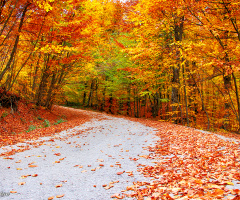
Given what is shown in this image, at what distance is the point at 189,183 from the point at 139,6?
42.2ft

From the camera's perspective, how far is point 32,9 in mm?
9992

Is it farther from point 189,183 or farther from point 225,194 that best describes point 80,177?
point 225,194

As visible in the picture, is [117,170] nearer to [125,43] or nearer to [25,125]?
[25,125]

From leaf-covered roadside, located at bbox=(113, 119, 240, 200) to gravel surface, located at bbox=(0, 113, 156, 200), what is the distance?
13.8 inches

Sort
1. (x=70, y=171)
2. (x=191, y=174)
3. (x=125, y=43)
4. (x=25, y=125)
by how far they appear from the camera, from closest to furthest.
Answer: (x=191, y=174)
(x=70, y=171)
(x=25, y=125)
(x=125, y=43)

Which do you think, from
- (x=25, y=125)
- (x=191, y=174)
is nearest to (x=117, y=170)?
(x=191, y=174)

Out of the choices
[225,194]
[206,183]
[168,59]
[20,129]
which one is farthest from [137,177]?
[168,59]

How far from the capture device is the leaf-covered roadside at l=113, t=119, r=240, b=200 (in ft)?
9.29

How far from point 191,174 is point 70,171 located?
2.68m

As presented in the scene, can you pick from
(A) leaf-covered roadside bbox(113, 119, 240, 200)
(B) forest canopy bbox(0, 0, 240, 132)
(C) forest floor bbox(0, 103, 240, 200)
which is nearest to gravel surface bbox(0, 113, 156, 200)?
(C) forest floor bbox(0, 103, 240, 200)

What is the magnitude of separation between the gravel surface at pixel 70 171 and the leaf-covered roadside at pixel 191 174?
350 mm

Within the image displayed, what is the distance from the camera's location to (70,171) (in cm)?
439

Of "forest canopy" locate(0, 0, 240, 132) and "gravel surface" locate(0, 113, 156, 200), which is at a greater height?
"forest canopy" locate(0, 0, 240, 132)

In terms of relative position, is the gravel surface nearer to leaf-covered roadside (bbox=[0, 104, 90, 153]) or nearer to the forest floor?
the forest floor
